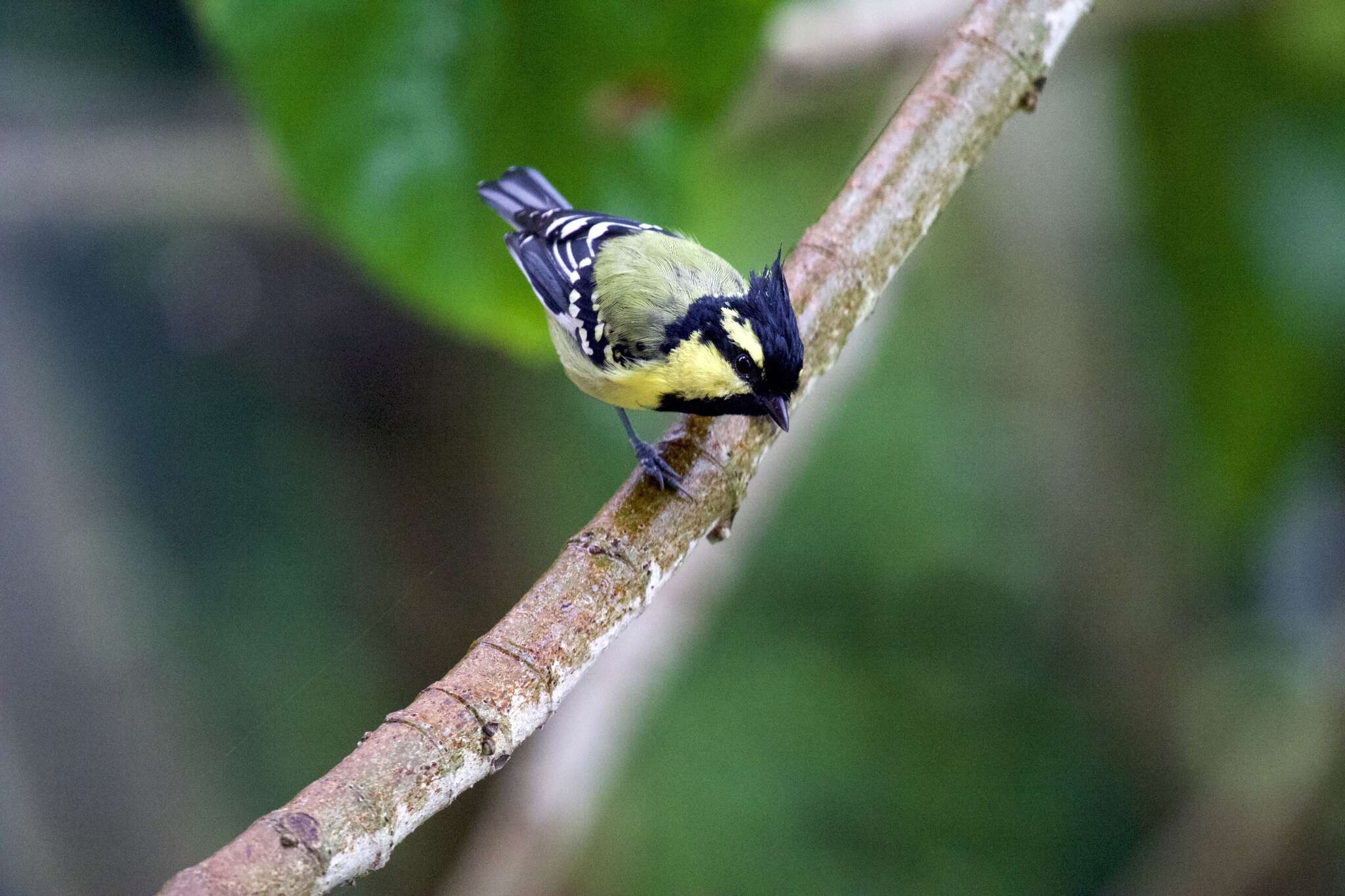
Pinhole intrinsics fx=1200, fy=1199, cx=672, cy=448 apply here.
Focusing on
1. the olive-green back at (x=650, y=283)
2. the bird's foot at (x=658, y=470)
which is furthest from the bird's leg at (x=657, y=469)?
the olive-green back at (x=650, y=283)

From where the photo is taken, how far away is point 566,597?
1.17 meters

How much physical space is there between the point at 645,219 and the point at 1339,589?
246 centimetres

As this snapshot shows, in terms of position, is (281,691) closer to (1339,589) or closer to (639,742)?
(639,742)

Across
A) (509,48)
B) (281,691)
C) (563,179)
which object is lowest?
(281,691)

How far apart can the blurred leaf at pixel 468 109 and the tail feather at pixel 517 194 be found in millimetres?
70

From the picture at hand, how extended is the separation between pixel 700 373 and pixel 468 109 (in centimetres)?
76

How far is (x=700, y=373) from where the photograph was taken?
1.63m

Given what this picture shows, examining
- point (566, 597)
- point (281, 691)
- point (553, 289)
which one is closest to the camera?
point (566, 597)

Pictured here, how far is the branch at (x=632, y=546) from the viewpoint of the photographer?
87 cm

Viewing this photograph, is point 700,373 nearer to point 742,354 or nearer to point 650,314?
point 742,354

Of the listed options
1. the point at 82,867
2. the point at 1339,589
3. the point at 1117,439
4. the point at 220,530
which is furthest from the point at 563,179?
the point at 1339,589

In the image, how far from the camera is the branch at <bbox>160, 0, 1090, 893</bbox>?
2.86 feet

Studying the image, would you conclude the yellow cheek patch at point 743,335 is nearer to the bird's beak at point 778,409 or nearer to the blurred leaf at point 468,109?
the bird's beak at point 778,409

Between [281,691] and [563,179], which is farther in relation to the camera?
[281,691]
